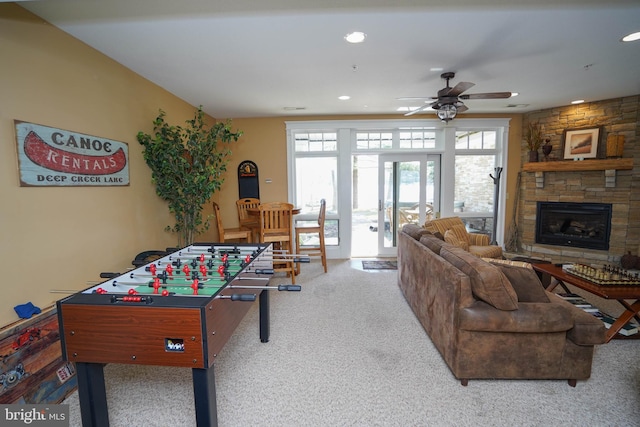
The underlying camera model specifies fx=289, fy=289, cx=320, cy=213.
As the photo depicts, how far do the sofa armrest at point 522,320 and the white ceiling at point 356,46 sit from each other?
6.86 ft

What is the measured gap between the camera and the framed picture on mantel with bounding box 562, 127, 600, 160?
183 inches

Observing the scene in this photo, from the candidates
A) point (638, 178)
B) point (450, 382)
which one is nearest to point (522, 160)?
point (638, 178)

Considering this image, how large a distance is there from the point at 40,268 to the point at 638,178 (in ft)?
23.5

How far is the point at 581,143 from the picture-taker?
4.75 m

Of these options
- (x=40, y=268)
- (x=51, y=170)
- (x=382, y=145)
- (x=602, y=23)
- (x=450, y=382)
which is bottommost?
(x=450, y=382)

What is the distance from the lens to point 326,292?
3.78 metres

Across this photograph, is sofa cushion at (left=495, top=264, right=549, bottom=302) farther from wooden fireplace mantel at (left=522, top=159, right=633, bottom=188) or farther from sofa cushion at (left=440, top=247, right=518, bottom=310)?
wooden fireplace mantel at (left=522, top=159, right=633, bottom=188)

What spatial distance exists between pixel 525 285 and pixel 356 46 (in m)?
2.35

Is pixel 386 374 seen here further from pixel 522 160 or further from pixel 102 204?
pixel 522 160

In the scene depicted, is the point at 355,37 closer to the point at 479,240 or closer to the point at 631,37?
the point at 631,37

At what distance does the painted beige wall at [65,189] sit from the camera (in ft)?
5.96

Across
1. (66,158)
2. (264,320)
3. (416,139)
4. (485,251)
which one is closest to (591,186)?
(485,251)

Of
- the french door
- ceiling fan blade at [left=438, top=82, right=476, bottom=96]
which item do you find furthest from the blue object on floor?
the french door

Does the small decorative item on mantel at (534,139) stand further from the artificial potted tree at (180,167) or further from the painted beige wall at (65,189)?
the painted beige wall at (65,189)
